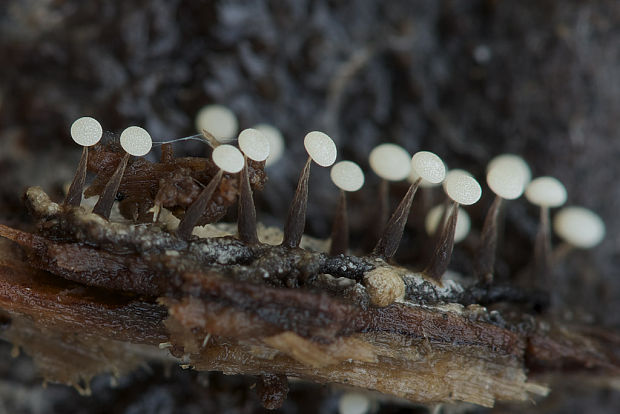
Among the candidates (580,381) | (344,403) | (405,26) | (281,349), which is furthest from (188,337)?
(405,26)

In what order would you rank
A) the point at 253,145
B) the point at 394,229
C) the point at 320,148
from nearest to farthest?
the point at 253,145
the point at 320,148
the point at 394,229

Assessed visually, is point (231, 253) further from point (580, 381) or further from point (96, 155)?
point (580, 381)

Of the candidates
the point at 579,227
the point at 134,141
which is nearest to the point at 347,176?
the point at 134,141

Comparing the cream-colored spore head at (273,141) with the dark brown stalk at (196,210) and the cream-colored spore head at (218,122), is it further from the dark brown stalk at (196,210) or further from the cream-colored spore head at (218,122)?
A: the dark brown stalk at (196,210)

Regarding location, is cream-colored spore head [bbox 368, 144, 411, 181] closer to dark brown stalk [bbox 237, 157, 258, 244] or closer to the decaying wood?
the decaying wood

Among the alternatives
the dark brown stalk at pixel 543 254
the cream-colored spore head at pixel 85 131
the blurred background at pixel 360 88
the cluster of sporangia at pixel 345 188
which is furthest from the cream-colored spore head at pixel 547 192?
the cream-colored spore head at pixel 85 131

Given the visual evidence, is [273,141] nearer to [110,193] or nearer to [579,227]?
[110,193]
